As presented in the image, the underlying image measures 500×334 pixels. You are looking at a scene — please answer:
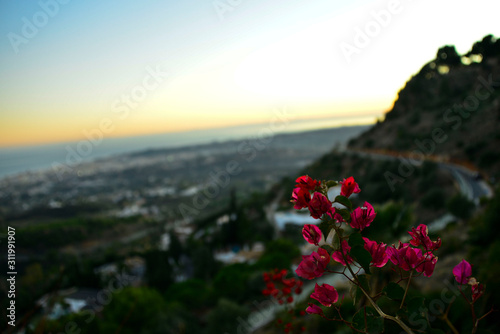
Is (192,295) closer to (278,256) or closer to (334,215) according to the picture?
(278,256)

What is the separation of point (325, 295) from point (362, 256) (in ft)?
0.32

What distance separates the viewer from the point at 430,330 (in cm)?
60

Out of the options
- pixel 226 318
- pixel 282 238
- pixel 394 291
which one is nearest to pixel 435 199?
pixel 282 238

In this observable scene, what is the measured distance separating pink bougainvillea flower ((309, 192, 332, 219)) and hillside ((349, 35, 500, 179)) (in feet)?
41.1

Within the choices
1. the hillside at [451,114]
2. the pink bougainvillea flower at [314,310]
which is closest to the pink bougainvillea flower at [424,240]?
the pink bougainvillea flower at [314,310]

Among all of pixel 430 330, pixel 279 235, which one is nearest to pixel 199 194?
pixel 279 235

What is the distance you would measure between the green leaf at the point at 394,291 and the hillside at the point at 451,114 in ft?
40.7

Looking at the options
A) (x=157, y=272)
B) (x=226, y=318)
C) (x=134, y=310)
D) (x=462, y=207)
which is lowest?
(x=157, y=272)

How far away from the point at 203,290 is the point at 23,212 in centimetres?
741

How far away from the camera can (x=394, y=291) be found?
0.55 meters

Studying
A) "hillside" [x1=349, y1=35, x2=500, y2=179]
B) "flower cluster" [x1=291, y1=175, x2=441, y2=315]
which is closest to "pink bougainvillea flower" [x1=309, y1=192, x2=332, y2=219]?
"flower cluster" [x1=291, y1=175, x2=441, y2=315]

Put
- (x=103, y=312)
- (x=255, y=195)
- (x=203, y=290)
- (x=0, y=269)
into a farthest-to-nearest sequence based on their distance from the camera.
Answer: (x=255, y=195), (x=203, y=290), (x=103, y=312), (x=0, y=269)

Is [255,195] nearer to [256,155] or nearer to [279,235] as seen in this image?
[279,235]

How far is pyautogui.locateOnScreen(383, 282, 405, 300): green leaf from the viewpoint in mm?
536
